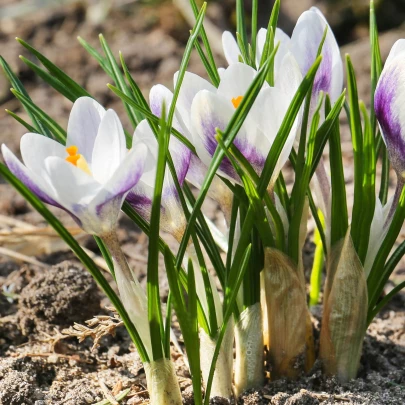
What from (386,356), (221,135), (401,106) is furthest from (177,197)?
(386,356)

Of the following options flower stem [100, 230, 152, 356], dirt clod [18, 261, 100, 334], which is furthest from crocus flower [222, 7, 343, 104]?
dirt clod [18, 261, 100, 334]

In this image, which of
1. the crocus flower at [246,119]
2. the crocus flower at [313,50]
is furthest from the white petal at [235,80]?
the crocus flower at [313,50]

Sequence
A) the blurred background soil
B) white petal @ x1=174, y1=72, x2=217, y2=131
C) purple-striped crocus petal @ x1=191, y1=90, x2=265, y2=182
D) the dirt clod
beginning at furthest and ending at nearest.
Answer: the dirt clod, the blurred background soil, white petal @ x1=174, y1=72, x2=217, y2=131, purple-striped crocus petal @ x1=191, y1=90, x2=265, y2=182

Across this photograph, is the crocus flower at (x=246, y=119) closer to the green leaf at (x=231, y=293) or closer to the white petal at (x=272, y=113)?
the white petal at (x=272, y=113)

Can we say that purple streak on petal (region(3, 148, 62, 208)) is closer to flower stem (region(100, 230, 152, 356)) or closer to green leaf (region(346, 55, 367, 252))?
flower stem (region(100, 230, 152, 356))

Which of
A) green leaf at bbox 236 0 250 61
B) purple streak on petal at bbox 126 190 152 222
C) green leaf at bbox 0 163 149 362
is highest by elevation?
green leaf at bbox 236 0 250 61

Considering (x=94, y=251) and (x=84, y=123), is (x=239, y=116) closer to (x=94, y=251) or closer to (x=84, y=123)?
(x=84, y=123)
